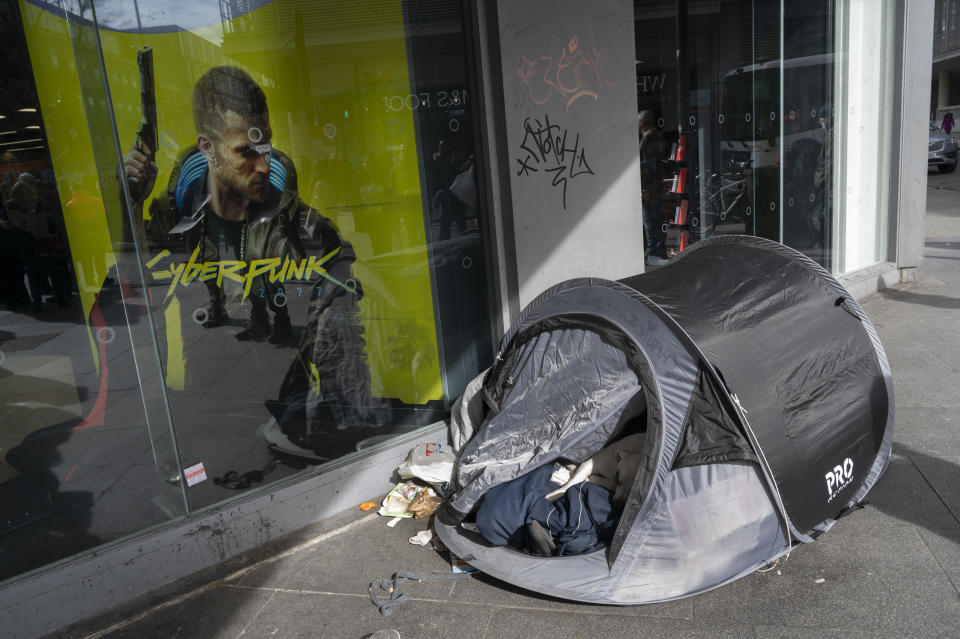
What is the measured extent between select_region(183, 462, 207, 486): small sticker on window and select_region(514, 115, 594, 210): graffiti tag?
2813 millimetres

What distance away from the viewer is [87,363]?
3840mm

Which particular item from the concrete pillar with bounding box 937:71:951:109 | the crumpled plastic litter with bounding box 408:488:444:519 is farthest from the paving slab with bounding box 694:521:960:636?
the concrete pillar with bounding box 937:71:951:109

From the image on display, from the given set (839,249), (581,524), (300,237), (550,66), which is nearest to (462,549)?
(581,524)

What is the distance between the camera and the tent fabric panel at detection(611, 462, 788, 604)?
11.5 feet

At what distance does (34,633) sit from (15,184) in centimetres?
Result: 222

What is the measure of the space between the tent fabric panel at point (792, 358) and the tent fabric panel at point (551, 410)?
52cm

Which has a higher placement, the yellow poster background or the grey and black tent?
the yellow poster background

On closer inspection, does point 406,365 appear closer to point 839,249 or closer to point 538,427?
point 538,427

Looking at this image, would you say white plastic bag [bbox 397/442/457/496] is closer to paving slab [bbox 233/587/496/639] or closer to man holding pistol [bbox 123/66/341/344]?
paving slab [bbox 233/587/496/639]

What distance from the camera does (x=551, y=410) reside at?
4305 mm

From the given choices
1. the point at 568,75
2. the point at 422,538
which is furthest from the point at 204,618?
the point at 568,75

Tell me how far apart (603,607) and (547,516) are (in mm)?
531

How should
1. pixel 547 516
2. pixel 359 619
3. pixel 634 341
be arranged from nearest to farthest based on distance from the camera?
pixel 359 619 → pixel 634 341 → pixel 547 516

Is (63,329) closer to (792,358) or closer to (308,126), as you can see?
(308,126)
